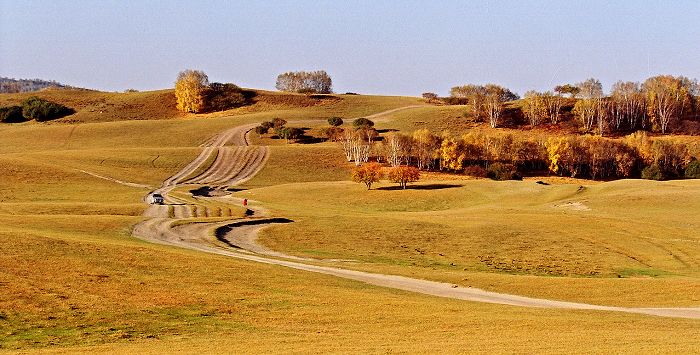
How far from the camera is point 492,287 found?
41719 mm

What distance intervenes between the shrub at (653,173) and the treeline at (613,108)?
30216mm

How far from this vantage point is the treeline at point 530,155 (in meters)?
128

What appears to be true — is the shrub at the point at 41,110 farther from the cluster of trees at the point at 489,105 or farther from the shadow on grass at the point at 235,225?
the shadow on grass at the point at 235,225

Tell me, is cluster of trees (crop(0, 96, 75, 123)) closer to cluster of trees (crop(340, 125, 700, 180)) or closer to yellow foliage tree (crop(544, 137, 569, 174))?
cluster of trees (crop(340, 125, 700, 180))

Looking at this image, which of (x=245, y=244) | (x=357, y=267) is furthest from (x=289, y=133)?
(x=357, y=267)

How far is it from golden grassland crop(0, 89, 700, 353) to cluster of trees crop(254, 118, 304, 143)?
4754cm

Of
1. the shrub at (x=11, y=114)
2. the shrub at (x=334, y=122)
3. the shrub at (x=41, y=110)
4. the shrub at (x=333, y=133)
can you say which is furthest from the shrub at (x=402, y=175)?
the shrub at (x=11, y=114)

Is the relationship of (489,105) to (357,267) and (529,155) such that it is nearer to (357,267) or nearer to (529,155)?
(529,155)

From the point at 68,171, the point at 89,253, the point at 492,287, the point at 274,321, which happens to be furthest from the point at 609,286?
the point at 68,171

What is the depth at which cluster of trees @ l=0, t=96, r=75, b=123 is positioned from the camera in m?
180

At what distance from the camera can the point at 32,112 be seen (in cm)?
18062

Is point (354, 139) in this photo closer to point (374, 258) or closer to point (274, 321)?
point (374, 258)

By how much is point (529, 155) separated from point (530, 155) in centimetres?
18

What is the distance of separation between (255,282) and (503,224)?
35372 millimetres
